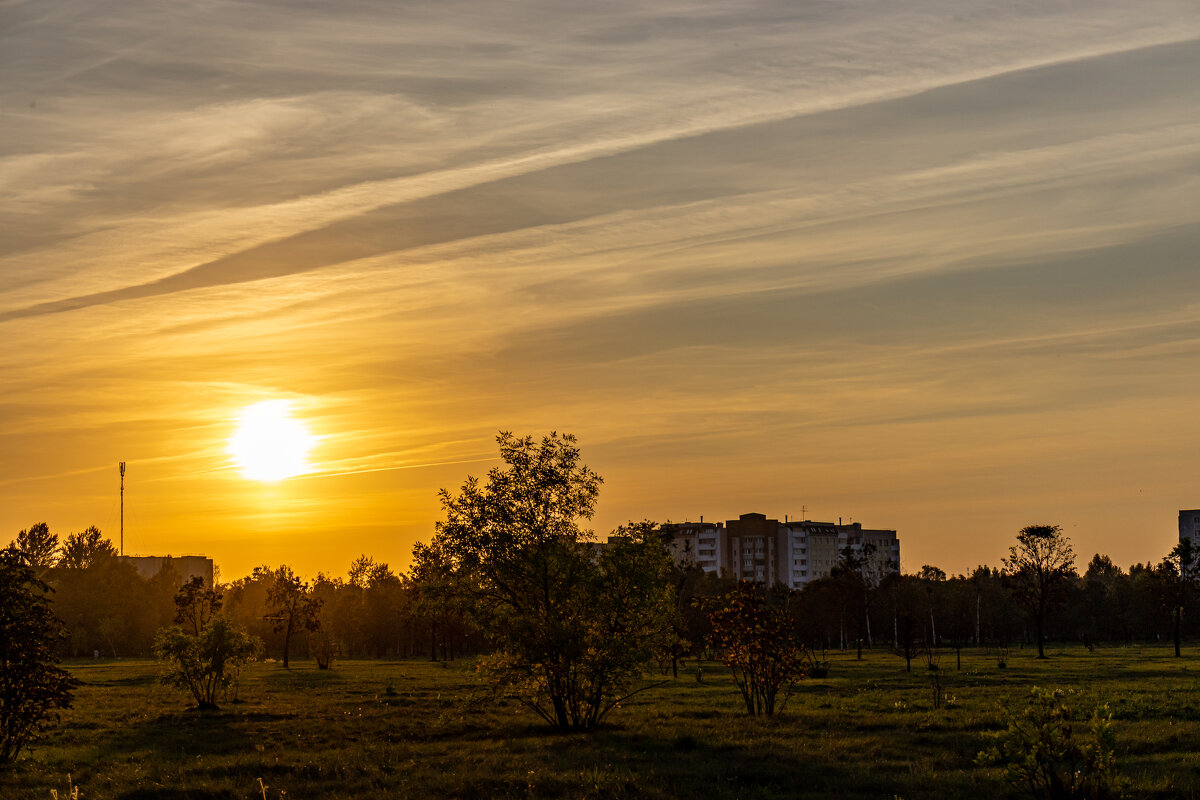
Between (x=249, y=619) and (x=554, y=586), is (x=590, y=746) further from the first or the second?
(x=249, y=619)

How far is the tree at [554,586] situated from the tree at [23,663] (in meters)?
14.4

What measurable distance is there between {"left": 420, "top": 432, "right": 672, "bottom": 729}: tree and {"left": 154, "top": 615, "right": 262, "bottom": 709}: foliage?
1773 cm

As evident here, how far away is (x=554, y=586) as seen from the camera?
42.1m

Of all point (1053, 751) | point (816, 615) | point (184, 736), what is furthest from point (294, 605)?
point (1053, 751)

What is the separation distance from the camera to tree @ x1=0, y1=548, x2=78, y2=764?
31.2 meters

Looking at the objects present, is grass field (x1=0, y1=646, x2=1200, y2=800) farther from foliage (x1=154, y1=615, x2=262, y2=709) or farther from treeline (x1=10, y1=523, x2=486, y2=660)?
treeline (x1=10, y1=523, x2=486, y2=660)

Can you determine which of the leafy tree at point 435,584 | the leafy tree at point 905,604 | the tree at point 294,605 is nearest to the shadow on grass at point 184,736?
the leafy tree at point 435,584

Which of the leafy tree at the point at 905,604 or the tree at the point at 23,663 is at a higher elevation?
the tree at the point at 23,663

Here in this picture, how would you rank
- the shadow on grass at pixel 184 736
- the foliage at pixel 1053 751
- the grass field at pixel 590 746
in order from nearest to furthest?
the foliage at pixel 1053 751, the grass field at pixel 590 746, the shadow on grass at pixel 184 736

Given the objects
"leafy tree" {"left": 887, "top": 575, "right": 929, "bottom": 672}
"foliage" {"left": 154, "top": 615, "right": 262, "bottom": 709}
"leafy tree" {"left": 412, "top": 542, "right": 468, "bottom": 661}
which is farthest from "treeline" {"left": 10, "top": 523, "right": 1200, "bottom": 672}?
"leafy tree" {"left": 412, "top": 542, "right": 468, "bottom": 661}

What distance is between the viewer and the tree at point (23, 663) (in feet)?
102

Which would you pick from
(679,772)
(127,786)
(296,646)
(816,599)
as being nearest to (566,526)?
(679,772)

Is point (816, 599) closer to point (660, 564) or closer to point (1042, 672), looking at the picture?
point (1042, 672)

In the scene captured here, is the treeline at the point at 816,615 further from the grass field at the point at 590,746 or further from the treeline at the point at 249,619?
the grass field at the point at 590,746
